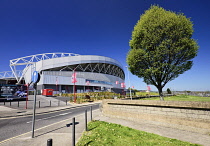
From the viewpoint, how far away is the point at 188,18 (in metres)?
12.5

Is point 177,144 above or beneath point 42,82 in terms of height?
beneath

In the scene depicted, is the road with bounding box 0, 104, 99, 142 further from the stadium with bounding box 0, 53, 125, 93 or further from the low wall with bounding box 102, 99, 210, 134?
the stadium with bounding box 0, 53, 125, 93

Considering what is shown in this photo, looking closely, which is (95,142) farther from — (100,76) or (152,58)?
(100,76)

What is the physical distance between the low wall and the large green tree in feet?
20.5

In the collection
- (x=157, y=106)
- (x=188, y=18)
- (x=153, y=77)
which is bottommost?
(x=157, y=106)

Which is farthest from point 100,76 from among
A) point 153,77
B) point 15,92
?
point 153,77

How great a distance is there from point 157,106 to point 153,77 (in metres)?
8.22

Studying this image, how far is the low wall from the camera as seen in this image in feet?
18.0

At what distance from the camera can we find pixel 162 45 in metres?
12.2

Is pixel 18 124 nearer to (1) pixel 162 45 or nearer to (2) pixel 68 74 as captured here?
(1) pixel 162 45

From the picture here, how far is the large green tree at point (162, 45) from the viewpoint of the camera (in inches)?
468

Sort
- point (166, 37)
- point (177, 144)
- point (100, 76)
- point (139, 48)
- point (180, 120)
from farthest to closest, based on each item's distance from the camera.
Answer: point (100, 76) < point (139, 48) < point (166, 37) < point (180, 120) < point (177, 144)

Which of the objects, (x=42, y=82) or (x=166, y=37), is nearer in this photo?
(x=166, y=37)

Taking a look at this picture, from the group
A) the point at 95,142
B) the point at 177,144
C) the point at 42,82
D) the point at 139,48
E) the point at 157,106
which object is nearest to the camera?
the point at 177,144
